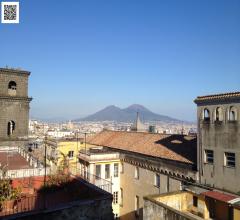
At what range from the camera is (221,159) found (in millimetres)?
21469

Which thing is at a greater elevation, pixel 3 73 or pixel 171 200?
pixel 3 73

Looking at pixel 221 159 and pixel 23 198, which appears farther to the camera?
pixel 221 159

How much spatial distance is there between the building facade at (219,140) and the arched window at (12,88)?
1999 centimetres

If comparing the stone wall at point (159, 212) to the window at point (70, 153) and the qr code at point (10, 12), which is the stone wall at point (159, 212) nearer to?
the qr code at point (10, 12)

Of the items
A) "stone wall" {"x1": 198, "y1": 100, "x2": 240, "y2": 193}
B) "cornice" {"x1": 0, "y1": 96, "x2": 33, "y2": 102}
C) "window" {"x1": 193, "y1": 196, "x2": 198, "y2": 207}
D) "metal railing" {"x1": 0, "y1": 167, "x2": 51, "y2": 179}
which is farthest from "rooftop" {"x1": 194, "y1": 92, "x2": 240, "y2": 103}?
"cornice" {"x1": 0, "y1": 96, "x2": 33, "y2": 102}

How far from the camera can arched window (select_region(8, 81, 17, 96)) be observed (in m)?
31.3

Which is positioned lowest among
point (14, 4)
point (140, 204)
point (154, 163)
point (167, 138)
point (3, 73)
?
point (140, 204)

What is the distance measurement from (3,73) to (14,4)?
13652mm

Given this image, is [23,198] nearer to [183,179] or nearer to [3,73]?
[183,179]

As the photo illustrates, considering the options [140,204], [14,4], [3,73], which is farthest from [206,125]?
[3,73]

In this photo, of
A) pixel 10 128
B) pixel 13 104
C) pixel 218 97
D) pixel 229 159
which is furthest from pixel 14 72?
pixel 229 159

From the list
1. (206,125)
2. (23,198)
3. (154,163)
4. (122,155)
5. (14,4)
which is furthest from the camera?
(122,155)

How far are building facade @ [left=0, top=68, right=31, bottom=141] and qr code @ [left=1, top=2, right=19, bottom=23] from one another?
1320cm

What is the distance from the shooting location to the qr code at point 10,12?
707 inches
